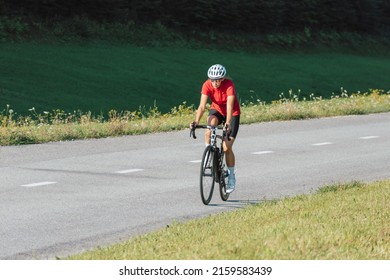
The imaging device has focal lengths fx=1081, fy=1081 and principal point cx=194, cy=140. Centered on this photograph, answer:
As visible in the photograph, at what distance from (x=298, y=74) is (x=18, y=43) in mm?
18435

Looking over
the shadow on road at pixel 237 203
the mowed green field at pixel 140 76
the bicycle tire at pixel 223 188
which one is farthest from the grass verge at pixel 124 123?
the mowed green field at pixel 140 76

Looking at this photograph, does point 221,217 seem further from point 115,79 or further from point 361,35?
point 361,35

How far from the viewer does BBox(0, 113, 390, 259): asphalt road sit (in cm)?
1206

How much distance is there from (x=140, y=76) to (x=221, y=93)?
1552 inches

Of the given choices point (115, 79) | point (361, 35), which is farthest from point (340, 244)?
point (361, 35)

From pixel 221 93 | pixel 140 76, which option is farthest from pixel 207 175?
pixel 140 76

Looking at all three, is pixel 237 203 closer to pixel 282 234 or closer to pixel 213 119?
pixel 213 119

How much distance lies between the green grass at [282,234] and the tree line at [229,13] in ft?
154

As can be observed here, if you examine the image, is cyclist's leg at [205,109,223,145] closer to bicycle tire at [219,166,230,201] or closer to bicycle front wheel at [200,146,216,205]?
bicycle front wheel at [200,146,216,205]

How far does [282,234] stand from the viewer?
1036 cm

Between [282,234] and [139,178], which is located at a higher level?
[282,234]

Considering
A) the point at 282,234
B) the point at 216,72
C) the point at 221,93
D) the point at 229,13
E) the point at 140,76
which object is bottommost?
the point at 140,76

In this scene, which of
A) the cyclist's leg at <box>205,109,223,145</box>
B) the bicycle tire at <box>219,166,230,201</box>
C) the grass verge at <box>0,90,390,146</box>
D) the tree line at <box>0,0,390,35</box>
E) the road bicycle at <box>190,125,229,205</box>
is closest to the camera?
the road bicycle at <box>190,125,229,205</box>

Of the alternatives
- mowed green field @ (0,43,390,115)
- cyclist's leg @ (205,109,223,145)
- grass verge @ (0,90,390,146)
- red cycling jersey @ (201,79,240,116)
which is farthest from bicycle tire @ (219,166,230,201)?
mowed green field @ (0,43,390,115)
